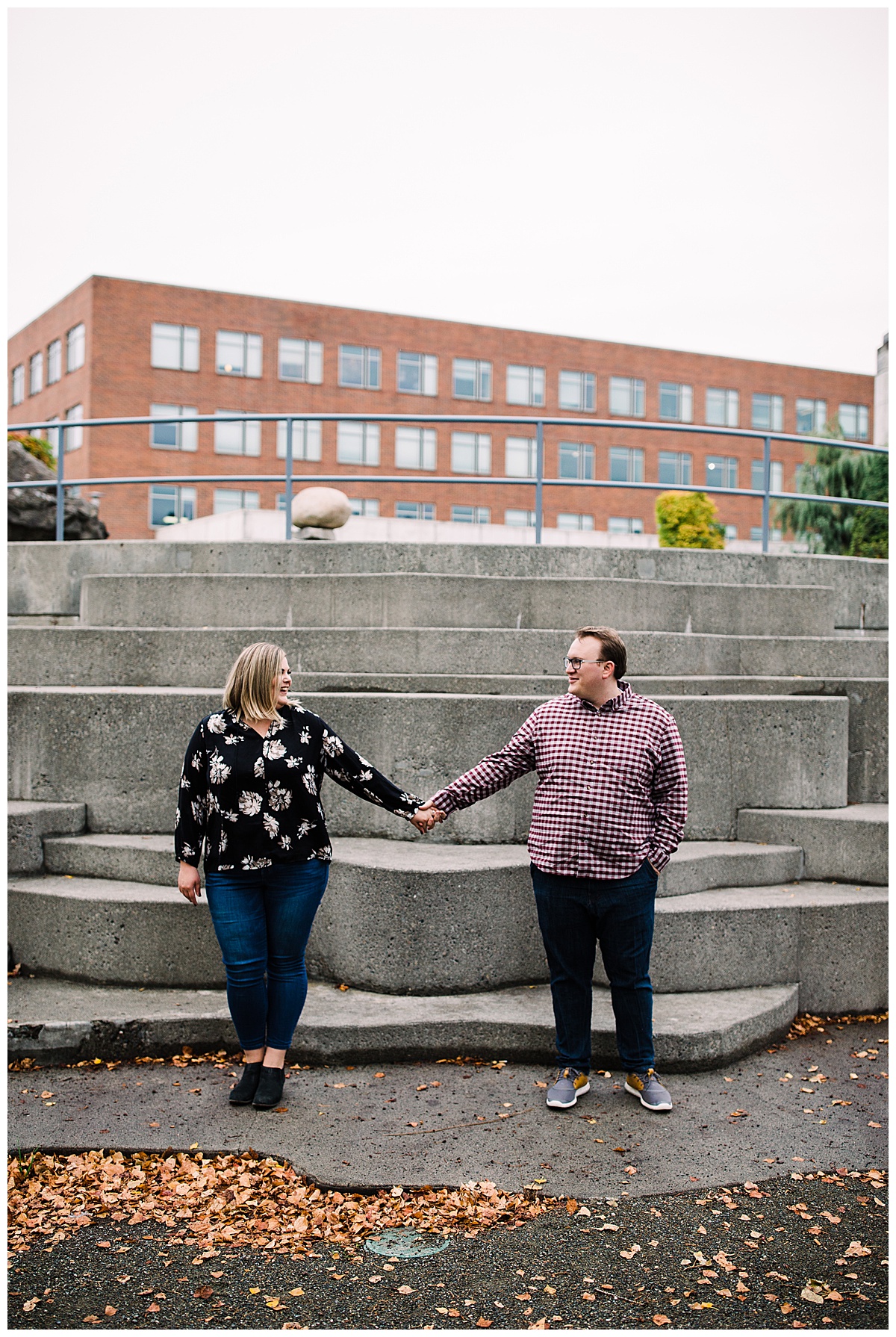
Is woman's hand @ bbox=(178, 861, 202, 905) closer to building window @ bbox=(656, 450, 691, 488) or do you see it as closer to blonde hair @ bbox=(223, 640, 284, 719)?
blonde hair @ bbox=(223, 640, 284, 719)

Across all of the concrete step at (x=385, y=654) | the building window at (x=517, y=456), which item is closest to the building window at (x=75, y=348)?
the building window at (x=517, y=456)

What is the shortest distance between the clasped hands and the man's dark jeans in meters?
0.50

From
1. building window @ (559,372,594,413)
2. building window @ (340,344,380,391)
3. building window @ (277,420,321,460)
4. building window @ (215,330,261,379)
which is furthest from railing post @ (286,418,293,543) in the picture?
building window @ (559,372,594,413)

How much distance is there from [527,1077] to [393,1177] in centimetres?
115

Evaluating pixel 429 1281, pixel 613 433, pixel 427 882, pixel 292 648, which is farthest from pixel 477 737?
pixel 613 433

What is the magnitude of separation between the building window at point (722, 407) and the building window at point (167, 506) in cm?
2516

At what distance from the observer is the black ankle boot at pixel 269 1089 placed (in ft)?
15.8

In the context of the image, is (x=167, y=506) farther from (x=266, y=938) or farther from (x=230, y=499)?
(x=266, y=938)

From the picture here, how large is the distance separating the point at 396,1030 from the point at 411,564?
439 centimetres

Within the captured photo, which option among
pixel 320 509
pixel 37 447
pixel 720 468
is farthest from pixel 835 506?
pixel 320 509

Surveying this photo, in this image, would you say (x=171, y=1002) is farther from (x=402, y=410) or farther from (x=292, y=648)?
(x=402, y=410)

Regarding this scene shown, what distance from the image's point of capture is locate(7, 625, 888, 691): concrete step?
292 inches

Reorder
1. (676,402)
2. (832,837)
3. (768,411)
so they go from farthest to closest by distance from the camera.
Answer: (768,411) → (676,402) → (832,837)

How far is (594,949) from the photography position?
4895 millimetres
